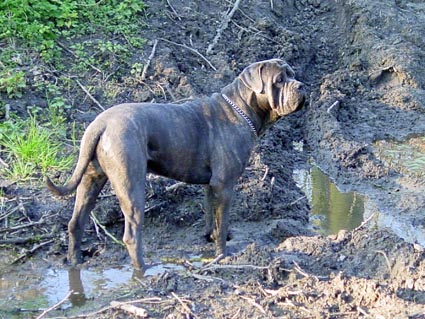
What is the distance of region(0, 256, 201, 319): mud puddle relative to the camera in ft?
19.1

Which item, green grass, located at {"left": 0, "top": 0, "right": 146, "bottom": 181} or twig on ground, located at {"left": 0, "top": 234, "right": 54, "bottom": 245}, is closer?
twig on ground, located at {"left": 0, "top": 234, "right": 54, "bottom": 245}

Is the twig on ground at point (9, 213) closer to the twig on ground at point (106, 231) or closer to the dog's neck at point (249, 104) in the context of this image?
the twig on ground at point (106, 231)

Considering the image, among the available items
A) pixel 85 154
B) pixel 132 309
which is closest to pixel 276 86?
pixel 85 154

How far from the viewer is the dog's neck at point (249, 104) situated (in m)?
6.84

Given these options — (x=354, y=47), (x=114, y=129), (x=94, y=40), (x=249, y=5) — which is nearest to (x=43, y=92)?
(x=94, y=40)

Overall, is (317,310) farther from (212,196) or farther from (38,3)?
(38,3)

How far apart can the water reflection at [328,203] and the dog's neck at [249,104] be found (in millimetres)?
1433

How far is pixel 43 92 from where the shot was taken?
9211mm

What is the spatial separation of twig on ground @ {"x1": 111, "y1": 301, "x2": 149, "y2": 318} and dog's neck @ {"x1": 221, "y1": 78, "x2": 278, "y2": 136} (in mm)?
2191

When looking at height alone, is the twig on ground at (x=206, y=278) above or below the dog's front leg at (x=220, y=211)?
below

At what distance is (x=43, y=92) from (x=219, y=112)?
314cm

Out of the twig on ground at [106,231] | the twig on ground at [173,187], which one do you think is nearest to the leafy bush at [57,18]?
the twig on ground at [173,187]

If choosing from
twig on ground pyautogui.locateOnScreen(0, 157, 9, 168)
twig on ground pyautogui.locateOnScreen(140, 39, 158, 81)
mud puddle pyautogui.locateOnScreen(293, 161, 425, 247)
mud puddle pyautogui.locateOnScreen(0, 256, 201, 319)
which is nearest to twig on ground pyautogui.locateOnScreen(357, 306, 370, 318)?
mud puddle pyautogui.locateOnScreen(0, 256, 201, 319)

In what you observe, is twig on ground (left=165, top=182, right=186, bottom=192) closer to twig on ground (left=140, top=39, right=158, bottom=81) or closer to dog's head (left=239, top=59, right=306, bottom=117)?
dog's head (left=239, top=59, right=306, bottom=117)
